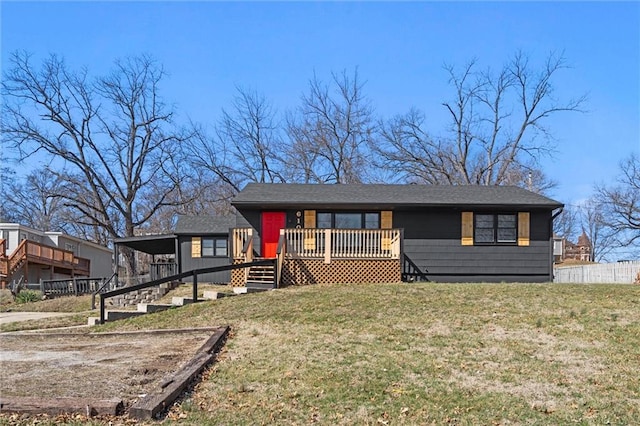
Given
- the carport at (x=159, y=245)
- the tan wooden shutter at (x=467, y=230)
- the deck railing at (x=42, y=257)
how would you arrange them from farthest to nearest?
the deck railing at (x=42, y=257), the carport at (x=159, y=245), the tan wooden shutter at (x=467, y=230)

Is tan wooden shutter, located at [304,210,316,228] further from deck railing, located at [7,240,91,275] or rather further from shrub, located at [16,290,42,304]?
deck railing, located at [7,240,91,275]

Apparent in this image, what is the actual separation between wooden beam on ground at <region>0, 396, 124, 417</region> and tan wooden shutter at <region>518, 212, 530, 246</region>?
1568cm

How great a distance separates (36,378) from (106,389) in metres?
1.20

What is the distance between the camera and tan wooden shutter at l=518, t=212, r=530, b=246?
1870 cm

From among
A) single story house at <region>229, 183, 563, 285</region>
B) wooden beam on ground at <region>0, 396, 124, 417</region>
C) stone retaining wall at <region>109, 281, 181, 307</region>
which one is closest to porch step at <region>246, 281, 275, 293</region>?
single story house at <region>229, 183, 563, 285</region>

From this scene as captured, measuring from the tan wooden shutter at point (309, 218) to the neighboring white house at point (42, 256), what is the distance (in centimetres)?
1785

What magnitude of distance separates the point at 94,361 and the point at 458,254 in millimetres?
13041

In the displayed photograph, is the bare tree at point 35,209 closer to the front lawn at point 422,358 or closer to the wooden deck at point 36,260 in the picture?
the wooden deck at point 36,260

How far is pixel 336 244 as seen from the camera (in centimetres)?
1733

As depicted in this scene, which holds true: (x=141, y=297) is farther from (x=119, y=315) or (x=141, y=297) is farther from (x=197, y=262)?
(x=119, y=315)

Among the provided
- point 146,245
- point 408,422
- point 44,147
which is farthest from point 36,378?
point 44,147

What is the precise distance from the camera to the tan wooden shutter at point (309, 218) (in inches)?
739

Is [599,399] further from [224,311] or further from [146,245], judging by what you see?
[146,245]

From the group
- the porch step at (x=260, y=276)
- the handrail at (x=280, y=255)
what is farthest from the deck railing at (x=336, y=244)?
the porch step at (x=260, y=276)
